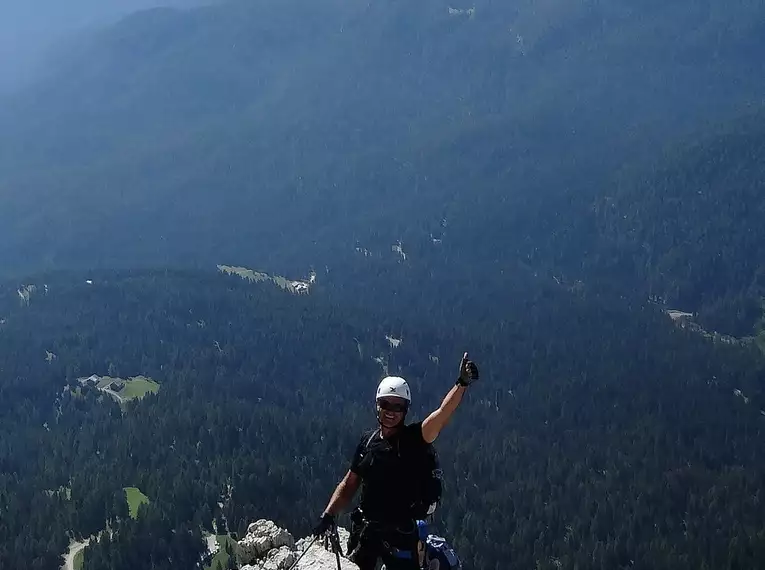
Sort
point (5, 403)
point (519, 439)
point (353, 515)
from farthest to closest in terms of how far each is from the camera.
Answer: point (5, 403) → point (519, 439) → point (353, 515)

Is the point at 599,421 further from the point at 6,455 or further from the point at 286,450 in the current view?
the point at 6,455

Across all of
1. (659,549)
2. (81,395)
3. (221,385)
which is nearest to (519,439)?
(659,549)

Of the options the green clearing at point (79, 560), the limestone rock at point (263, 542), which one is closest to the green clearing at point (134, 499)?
the green clearing at point (79, 560)

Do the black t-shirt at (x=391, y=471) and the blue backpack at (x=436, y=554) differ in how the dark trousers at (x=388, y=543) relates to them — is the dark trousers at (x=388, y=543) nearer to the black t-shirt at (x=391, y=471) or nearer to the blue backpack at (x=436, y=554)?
the black t-shirt at (x=391, y=471)

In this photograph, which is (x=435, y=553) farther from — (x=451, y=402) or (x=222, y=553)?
(x=222, y=553)

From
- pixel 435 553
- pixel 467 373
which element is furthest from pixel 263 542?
pixel 467 373

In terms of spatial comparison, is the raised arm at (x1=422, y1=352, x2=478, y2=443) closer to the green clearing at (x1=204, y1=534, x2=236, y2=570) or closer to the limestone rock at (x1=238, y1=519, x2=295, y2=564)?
the limestone rock at (x1=238, y1=519, x2=295, y2=564)
